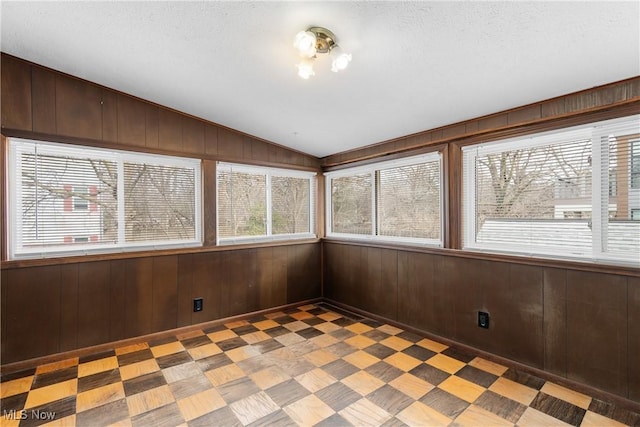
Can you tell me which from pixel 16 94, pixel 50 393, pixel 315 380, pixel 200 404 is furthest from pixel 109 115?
pixel 315 380

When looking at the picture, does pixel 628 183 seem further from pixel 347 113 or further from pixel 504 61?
pixel 347 113

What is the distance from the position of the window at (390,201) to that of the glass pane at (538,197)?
1.43ft

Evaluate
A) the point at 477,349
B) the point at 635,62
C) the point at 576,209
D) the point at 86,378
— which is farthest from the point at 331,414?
the point at 635,62

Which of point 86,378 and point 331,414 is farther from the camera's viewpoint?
point 86,378

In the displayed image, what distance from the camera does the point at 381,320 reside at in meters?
3.44

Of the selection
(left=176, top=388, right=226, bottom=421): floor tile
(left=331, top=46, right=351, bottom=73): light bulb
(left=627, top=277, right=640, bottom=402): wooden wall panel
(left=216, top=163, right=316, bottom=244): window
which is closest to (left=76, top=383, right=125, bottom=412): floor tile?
(left=176, top=388, right=226, bottom=421): floor tile

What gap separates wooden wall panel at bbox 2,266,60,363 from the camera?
238cm

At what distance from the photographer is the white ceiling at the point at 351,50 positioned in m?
1.52

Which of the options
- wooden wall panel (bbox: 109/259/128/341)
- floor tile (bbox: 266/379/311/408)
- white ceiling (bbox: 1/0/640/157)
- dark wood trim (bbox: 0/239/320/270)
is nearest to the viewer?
white ceiling (bbox: 1/0/640/157)

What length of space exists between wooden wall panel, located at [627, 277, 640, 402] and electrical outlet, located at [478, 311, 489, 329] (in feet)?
2.75

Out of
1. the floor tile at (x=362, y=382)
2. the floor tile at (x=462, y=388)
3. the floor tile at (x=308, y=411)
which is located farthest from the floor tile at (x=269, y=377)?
the floor tile at (x=462, y=388)

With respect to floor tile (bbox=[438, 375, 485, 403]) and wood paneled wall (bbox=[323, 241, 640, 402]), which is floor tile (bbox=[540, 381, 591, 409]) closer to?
wood paneled wall (bbox=[323, 241, 640, 402])

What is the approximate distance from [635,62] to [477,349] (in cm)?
223

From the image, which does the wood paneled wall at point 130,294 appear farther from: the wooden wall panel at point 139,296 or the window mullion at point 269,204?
the window mullion at point 269,204
